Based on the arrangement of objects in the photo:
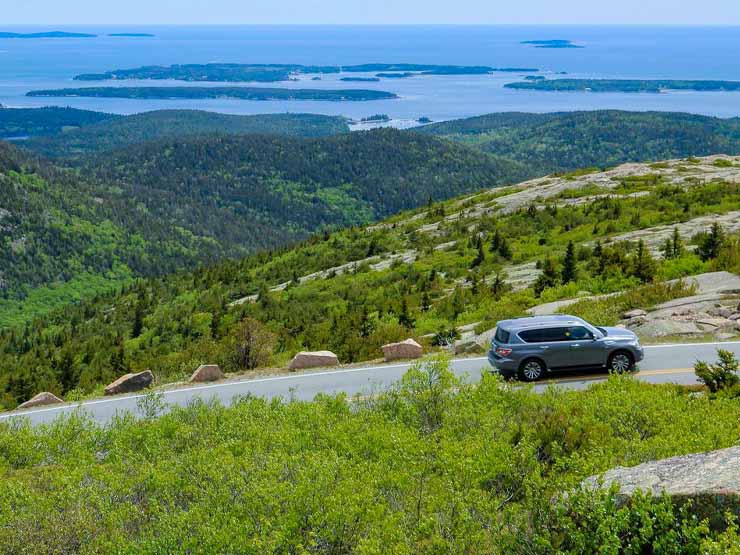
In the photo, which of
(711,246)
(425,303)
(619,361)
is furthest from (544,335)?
(711,246)

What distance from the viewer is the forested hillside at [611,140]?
496 feet

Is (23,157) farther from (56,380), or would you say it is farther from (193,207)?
(56,380)

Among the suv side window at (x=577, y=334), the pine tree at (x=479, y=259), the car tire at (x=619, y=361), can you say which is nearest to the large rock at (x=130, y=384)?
the suv side window at (x=577, y=334)

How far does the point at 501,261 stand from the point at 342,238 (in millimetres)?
16799

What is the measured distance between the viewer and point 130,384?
18.8m

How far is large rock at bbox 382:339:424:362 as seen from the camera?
19219mm

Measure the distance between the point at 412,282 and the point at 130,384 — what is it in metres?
13.7

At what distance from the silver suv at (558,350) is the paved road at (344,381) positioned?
0.35 metres

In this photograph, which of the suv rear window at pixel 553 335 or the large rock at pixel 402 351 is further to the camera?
the large rock at pixel 402 351

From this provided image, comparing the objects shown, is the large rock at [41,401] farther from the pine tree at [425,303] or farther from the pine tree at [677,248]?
the pine tree at [677,248]

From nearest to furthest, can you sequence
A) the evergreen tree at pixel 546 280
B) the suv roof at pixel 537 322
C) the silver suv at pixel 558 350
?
the silver suv at pixel 558 350
the suv roof at pixel 537 322
the evergreen tree at pixel 546 280

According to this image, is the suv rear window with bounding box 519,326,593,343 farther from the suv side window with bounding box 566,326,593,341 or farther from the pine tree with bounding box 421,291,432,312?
the pine tree with bounding box 421,291,432,312

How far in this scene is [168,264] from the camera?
8450 cm

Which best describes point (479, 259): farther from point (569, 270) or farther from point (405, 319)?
point (405, 319)
